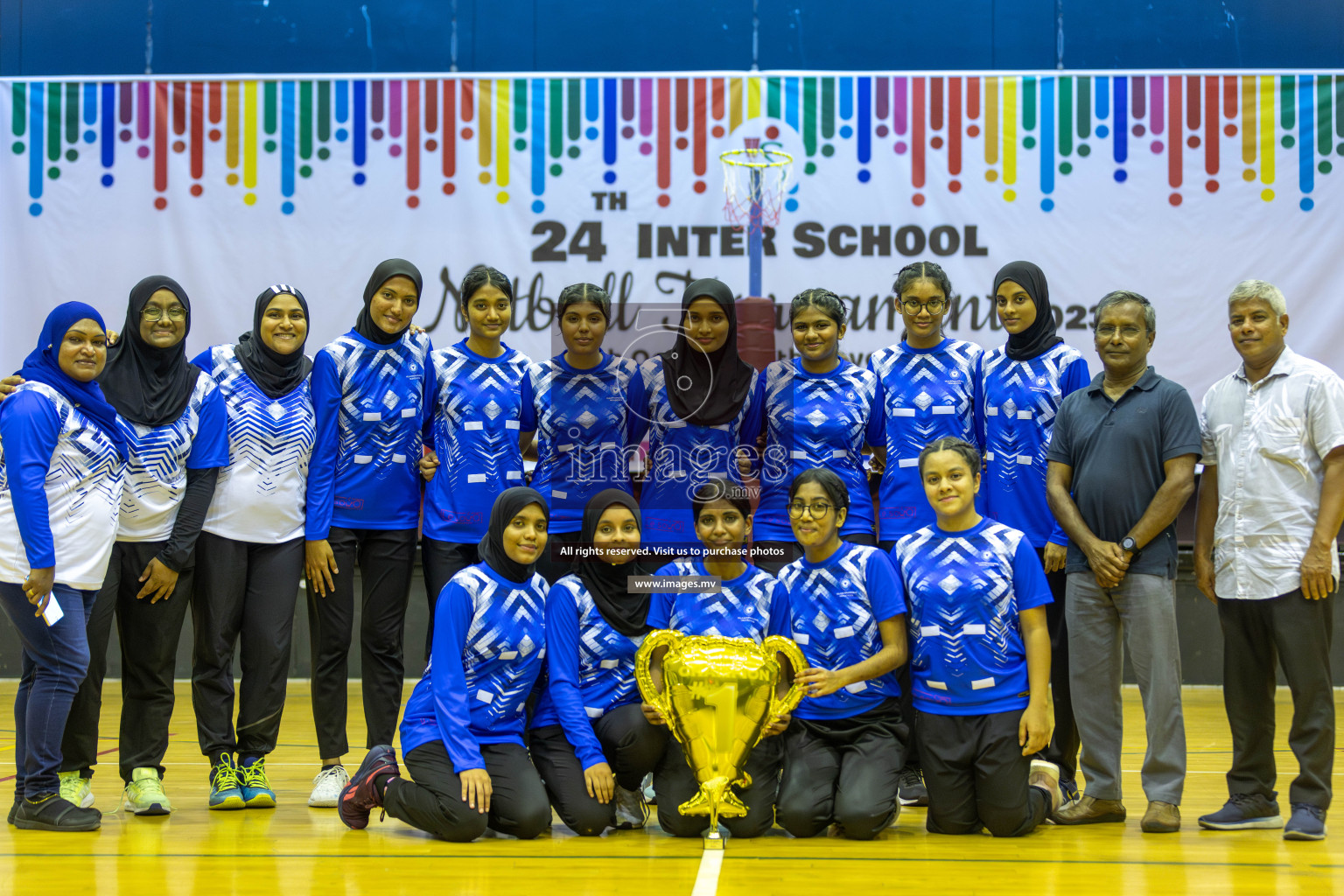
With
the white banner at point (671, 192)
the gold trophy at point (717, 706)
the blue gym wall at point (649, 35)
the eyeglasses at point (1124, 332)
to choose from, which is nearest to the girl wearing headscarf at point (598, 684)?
the gold trophy at point (717, 706)

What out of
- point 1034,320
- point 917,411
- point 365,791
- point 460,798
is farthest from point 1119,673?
point 365,791

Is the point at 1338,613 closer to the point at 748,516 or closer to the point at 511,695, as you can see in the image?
the point at 748,516

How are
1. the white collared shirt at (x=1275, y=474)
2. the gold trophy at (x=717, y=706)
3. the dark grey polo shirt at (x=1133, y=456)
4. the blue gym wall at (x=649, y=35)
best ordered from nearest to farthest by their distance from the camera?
the gold trophy at (x=717, y=706)
the white collared shirt at (x=1275, y=474)
the dark grey polo shirt at (x=1133, y=456)
the blue gym wall at (x=649, y=35)

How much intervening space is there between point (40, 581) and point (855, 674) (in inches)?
85.2

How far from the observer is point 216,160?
6.39m

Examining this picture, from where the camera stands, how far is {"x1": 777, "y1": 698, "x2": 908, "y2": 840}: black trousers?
3209 millimetres

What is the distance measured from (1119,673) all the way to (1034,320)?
1.08 m

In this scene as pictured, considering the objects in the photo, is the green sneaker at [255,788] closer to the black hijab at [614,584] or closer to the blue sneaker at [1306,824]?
the black hijab at [614,584]

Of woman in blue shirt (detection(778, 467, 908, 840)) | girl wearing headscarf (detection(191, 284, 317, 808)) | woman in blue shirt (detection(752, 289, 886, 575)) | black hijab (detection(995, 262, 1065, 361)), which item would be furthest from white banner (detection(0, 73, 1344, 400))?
woman in blue shirt (detection(778, 467, 908, 840))

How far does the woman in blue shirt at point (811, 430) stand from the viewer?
363 centimetres

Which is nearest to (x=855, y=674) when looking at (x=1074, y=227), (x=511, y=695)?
(x=511, y=695)

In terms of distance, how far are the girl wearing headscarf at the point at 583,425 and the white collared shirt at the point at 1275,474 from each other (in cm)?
170

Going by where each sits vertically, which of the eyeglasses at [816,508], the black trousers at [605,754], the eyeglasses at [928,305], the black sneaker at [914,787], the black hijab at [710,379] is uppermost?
the eyeglasses at [928,305]

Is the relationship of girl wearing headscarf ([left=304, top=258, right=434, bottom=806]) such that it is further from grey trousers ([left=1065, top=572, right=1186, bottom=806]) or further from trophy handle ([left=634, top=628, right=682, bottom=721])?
grey trousers ([left=1065, top=572, right=1186, bottom=806])
